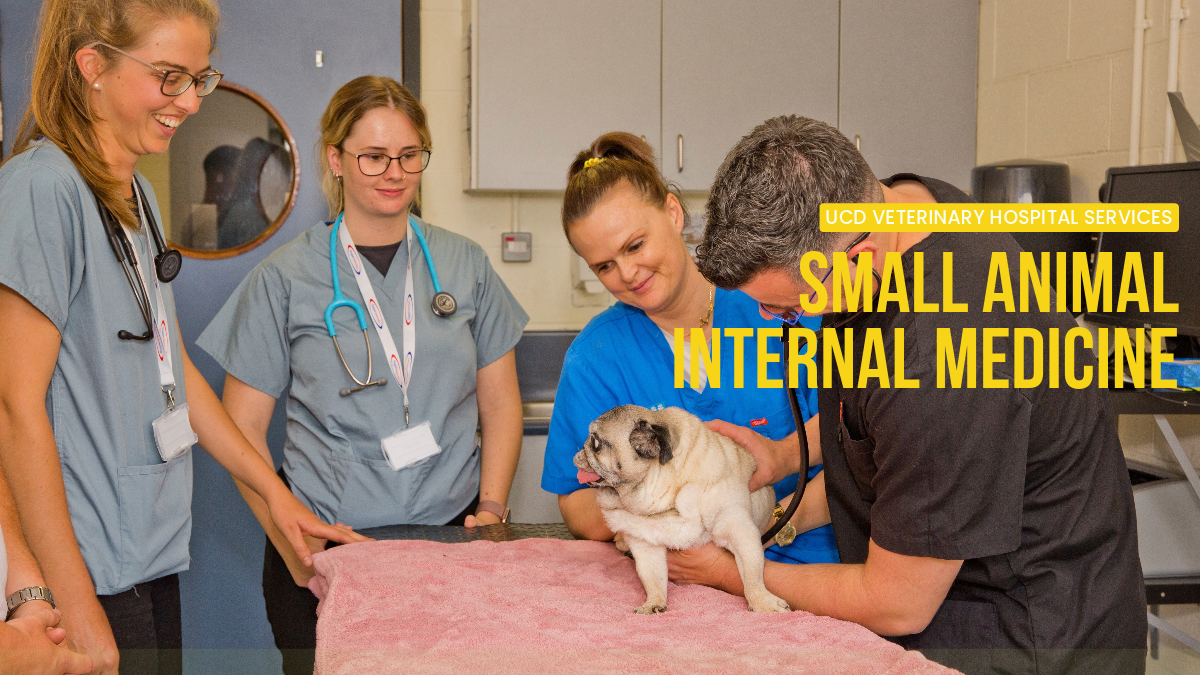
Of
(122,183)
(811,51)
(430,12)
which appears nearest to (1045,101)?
(811,51)

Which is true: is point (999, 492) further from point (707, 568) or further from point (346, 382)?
point (346, 382)

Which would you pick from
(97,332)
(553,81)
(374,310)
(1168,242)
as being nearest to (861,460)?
(97,332)

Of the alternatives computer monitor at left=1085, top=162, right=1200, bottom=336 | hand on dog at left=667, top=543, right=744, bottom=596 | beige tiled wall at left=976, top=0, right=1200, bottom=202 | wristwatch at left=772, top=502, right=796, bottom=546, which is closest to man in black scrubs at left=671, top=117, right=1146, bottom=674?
hand on dog at left=667, top=543, right=744, bottom=596

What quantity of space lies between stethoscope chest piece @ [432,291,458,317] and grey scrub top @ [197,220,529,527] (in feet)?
0.09

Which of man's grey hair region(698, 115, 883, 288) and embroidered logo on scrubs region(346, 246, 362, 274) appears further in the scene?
embroidered logo on scrubs region(346, 246, 362, 274)

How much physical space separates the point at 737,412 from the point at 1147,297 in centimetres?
158

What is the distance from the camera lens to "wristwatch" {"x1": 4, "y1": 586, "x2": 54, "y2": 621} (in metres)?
1.21

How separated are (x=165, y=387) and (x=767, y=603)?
107 centimetres

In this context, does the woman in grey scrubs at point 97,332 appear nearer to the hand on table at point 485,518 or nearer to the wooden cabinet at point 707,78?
the hand on table at point 485,518

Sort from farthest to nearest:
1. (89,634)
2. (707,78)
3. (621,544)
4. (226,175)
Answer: (707,78) → (226,175) → (621,544) → (89,634)

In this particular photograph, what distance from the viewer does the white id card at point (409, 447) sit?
6.73 feet

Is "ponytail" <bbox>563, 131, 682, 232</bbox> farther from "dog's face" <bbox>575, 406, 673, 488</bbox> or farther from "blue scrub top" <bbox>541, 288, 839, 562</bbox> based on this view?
"dog's face" <bbox>575, 406, 673, 488</bbox>

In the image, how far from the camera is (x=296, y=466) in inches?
84.0

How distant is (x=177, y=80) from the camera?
149 centimetres
